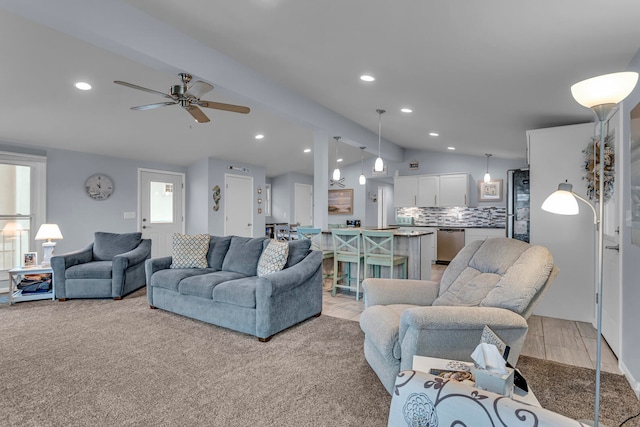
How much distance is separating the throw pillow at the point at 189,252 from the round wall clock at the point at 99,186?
2.75m

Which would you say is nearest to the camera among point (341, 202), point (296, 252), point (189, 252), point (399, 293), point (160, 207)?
point (399, 293)

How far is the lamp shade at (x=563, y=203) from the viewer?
6.72ft

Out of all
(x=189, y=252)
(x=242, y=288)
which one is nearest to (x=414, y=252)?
(x=242, y=288)

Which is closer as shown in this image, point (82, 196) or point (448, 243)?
point (82, 196)

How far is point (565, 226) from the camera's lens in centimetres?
369

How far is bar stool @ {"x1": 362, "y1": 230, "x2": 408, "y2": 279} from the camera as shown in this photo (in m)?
4.21

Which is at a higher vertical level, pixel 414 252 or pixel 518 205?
pixel 518 205

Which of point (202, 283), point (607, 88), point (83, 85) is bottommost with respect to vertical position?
point (202, 283)

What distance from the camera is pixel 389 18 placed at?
7.73 feet

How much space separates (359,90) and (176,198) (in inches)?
194

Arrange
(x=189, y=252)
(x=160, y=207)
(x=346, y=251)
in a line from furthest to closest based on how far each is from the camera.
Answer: (x=160, y=207)
(x=346, y=251)
(x=189, y=252)

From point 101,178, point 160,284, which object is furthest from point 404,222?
point 101,178

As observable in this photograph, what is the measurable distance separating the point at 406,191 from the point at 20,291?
7.21 m

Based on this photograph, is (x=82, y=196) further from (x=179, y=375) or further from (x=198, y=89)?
(x=179, y=375)
